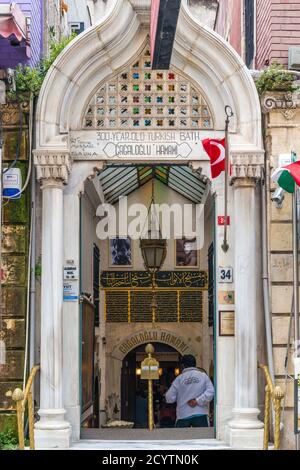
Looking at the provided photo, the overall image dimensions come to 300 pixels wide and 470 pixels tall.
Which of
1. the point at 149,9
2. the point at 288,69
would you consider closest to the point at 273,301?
the point at 288,69

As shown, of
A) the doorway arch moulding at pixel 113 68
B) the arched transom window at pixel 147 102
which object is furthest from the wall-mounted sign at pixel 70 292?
the arched transom window at pixel 147 102

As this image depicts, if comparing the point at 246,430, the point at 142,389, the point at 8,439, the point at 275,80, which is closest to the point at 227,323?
the point at 246,430

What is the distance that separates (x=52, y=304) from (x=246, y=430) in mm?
3213

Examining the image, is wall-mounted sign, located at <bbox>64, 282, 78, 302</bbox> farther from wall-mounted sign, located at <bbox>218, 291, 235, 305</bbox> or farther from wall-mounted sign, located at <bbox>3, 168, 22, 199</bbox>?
wall-mounted sign, located at <bbox>218, 291, 235, 305</bbox>

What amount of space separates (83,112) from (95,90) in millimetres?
386

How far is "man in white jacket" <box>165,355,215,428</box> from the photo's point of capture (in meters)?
15.4

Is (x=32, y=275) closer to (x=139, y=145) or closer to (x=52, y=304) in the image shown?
(x=52, y=304)

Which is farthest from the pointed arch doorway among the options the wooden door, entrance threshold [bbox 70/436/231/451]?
entrance threshold [bbox 70/436/231/451]

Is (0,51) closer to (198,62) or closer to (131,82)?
(131,82)

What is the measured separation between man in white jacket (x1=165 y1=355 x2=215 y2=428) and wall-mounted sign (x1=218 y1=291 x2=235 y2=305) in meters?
1.67

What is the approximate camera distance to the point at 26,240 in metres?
14.3

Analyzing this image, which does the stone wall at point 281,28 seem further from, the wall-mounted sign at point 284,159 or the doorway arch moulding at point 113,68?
the wall-mounted sign at point 284,159

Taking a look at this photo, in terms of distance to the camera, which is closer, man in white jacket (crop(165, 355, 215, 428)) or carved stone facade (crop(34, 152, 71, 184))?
carved stone facade (crop(34, 152, 71, 184))

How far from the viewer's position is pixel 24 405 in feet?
41.9
